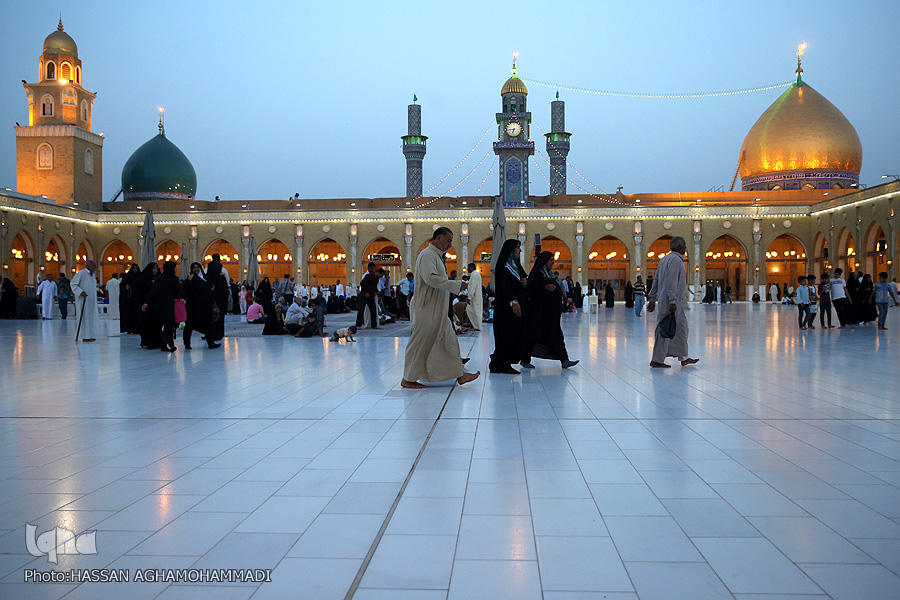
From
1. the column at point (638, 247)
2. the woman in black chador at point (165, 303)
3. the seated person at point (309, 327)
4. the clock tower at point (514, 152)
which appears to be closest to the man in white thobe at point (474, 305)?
the seated person at point (309, 327)

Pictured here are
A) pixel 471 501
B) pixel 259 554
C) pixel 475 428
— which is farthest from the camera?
pixel 475 428

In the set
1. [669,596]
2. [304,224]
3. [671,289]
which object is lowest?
[669,596]

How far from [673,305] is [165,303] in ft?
22.4

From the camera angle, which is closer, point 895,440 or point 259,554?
point 259,554

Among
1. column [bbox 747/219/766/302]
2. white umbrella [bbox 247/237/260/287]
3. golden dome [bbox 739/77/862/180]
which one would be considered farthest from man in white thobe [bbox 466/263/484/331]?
golden dome [bbox 739/77/862/180]

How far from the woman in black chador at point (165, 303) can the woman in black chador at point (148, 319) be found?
4 cm

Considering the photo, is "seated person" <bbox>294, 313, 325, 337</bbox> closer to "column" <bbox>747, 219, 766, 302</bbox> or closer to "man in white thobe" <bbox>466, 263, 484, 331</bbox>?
"man in white thobe" <bbox>466, 263, 484, 331</bbox>

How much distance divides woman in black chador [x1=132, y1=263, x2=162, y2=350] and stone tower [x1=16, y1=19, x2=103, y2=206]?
30.0m

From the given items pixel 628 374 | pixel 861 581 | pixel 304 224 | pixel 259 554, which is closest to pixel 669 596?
pixel 861 581

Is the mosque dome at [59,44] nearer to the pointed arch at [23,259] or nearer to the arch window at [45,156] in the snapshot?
the arch window at [45,156]

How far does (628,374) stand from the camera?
7.15 meters

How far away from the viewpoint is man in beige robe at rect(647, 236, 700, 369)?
7699 mm

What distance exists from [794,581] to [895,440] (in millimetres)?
2401

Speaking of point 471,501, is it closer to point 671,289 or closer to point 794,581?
point 794,581
